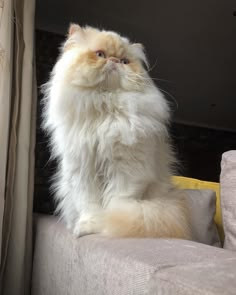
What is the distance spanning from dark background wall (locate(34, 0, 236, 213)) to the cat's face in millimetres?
559

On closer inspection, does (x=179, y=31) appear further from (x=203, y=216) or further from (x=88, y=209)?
(x=88, y=209)

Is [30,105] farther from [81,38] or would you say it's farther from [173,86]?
[173,86]

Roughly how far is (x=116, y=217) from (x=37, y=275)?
1.50 feet

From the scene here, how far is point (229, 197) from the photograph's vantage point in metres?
1.09

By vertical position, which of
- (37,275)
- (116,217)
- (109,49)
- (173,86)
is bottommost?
(37,275)

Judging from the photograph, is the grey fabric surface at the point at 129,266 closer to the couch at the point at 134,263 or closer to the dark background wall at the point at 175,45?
the couch at the point at 134,263

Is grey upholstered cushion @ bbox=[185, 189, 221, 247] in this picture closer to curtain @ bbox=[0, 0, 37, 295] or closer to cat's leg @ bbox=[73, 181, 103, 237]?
cat's leg @ bbox=[73, 181, 103, 237]

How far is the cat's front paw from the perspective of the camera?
103 cm

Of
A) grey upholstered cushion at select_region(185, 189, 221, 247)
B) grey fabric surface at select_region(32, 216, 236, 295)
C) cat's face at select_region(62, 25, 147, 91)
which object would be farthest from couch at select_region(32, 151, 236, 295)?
cat's face at select_region(62, 25, 147, 91)

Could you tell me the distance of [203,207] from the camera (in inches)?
47.9

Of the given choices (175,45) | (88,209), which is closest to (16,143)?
(88,209)

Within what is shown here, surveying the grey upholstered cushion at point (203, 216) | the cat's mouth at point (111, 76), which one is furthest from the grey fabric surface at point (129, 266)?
the cat's mouth at point (111, 76)

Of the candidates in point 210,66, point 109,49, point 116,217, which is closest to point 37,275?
point 116,217

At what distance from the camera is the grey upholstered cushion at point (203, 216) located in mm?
1182
